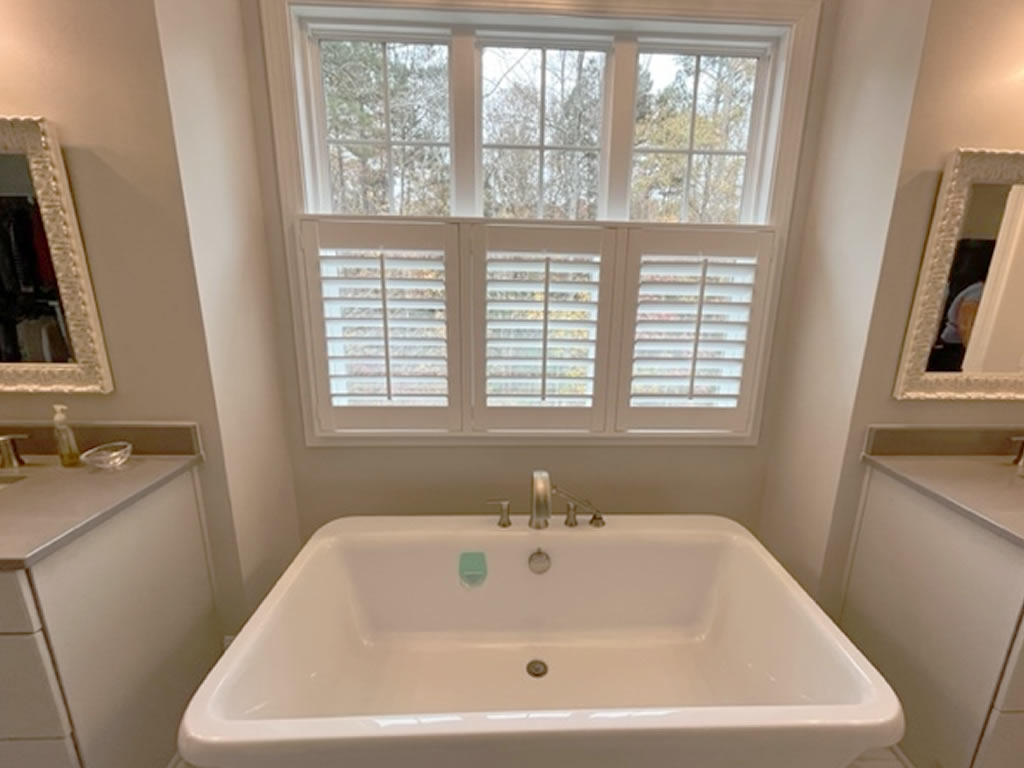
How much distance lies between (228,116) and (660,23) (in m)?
1.34

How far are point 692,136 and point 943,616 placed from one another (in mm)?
1581

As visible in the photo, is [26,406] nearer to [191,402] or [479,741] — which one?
[191,402]

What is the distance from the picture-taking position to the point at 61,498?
1097 millimetres

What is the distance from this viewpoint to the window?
5.07 feet

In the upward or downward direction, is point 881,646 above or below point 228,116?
below

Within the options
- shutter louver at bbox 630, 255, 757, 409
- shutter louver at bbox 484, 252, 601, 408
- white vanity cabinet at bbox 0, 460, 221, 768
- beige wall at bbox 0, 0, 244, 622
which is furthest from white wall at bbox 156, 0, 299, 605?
shutter louver at bbox 630, 255, 757, 409

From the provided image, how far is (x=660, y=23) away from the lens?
1495 millimetres

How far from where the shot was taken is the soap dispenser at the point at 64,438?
1233 millimetres

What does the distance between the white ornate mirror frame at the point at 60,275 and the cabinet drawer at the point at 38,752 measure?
2.56ft

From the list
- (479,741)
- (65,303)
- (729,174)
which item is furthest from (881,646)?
(65,303)

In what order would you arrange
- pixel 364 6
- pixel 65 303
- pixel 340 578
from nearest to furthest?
1. pixel 65 303
2. pixel 364 6
3. pixel 340 578

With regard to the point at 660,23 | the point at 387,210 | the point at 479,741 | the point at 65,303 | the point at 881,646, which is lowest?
the point at 881,646

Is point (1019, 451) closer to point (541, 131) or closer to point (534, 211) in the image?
point (534, 211)

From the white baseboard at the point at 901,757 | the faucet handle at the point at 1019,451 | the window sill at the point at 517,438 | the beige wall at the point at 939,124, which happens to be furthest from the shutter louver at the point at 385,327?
the faucet handle at the point at 1019,451
